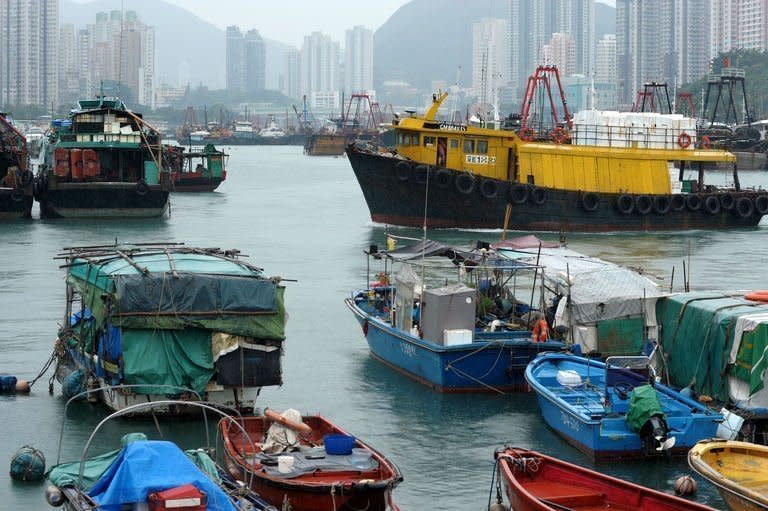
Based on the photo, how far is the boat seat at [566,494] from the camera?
44.9 ft

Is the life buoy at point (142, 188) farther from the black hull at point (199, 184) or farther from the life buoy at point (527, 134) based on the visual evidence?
the black hull at point (199, 184)

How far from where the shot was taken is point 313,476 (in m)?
14.2

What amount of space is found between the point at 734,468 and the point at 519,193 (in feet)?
106

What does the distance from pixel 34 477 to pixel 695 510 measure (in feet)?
27.8

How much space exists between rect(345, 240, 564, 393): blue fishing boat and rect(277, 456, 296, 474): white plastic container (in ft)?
20.4

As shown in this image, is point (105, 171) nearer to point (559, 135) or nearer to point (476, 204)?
point (476, 204)

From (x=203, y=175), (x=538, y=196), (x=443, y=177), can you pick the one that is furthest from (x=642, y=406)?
(x=203, y=175)

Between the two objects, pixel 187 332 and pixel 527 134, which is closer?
pixel 187 332

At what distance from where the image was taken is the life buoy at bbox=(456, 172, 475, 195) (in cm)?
4584

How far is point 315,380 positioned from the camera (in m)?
22.9

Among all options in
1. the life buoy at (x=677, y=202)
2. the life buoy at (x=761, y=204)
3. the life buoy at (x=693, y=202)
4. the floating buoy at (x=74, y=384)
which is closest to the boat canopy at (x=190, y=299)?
the floating buoy at (x=74, y=384)

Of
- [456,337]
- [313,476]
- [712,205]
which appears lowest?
[313,476]

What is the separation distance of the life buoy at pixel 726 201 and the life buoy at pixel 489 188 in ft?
35.1

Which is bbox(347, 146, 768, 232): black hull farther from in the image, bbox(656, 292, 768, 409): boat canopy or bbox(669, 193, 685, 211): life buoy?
bbox(656, 292, 768, 409): boat canopy
